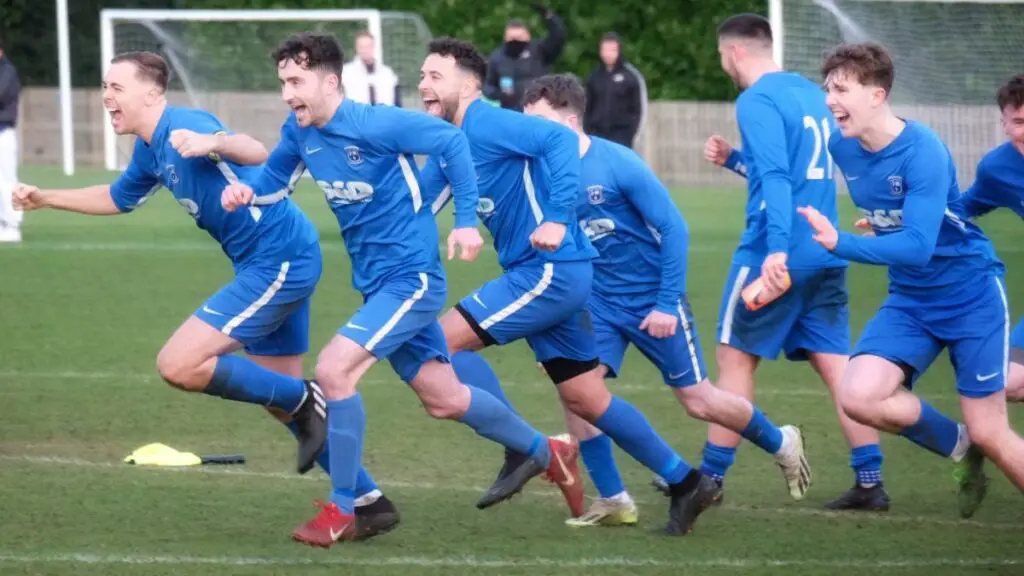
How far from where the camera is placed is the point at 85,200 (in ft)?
26.0

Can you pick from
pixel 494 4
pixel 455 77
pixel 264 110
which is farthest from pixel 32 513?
pixel 494 4

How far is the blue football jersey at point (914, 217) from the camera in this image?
648 cm

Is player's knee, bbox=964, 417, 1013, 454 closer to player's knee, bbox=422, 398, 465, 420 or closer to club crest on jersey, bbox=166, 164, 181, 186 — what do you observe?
player's knee, bbox=422, 398, 465, 420

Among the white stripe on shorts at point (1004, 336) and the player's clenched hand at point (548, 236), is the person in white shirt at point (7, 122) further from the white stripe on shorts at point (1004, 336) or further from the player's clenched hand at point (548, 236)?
the white stripe on shorts at point (1004, 336)

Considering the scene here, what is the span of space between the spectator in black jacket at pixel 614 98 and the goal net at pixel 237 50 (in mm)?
5040

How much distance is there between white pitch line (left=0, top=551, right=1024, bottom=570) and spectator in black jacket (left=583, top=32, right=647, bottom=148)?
16156 millimetres

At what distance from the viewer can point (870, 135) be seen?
6.71 metres

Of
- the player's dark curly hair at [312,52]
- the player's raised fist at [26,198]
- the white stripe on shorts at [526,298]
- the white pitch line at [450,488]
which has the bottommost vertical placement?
the white pitch line at [450,488]

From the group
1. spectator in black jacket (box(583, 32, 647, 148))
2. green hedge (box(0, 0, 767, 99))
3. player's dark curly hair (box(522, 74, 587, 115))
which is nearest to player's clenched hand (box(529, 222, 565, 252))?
player's dark curly hair (box(522, 74, 587, 115))

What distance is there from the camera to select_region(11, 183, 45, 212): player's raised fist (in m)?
7.72

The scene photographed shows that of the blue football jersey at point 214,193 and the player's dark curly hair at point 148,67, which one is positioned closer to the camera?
the blue football jersey at point 214,193

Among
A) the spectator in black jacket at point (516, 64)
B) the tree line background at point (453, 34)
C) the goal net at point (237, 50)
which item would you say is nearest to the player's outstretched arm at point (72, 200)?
the spectator in black jacket at point (516, 64)

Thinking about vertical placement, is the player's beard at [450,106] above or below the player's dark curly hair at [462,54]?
below

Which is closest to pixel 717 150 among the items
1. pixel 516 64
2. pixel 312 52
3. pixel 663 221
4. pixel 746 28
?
pixel 746 28
